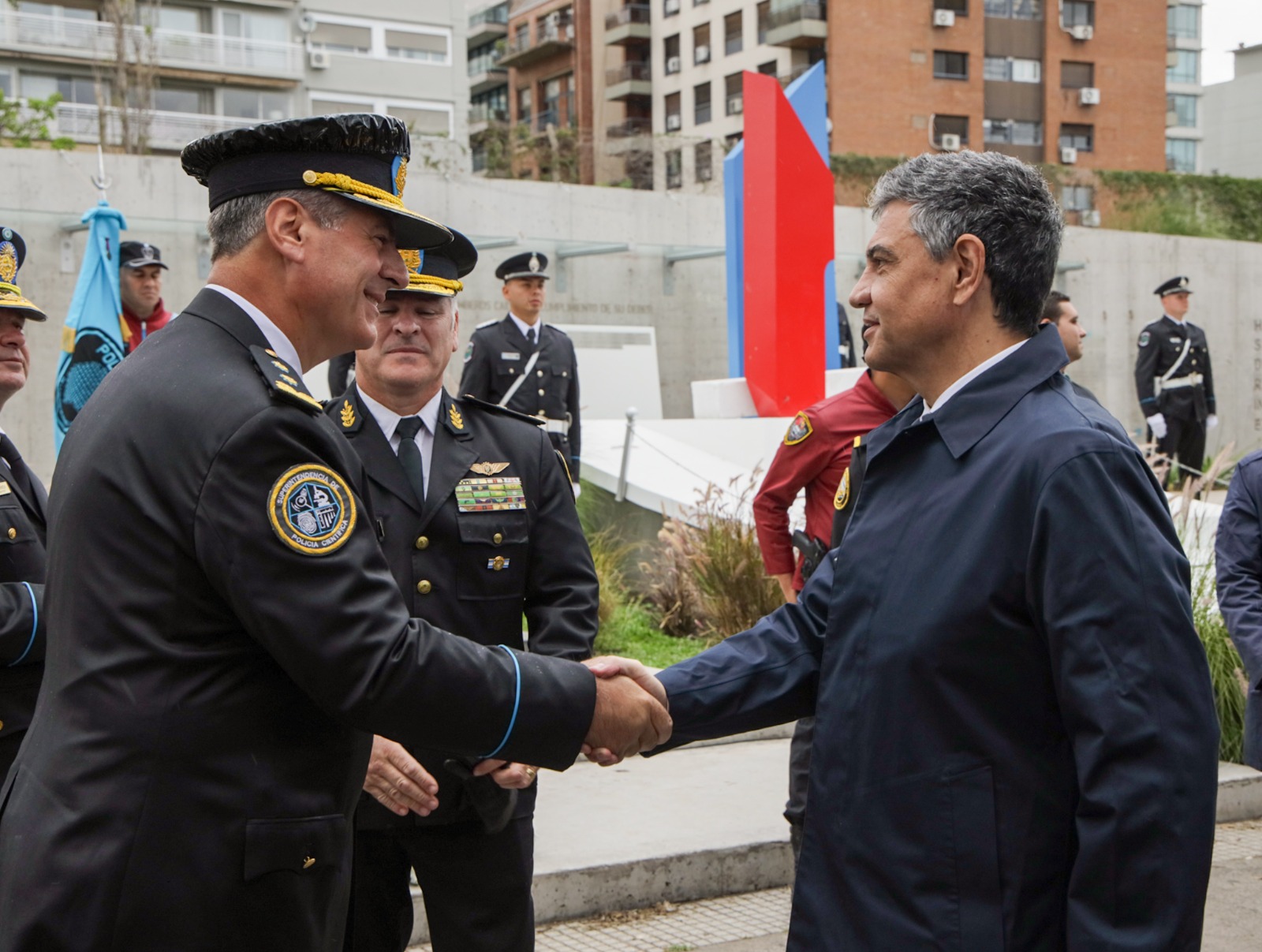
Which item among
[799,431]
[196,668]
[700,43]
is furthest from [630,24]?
[196,668]

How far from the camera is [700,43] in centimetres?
5916

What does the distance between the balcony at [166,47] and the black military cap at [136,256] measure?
3869cm

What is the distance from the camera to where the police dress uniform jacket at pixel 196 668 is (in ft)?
6.70

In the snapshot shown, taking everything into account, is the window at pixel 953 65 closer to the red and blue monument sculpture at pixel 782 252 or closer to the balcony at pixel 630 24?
the balcony at pixel 630 24

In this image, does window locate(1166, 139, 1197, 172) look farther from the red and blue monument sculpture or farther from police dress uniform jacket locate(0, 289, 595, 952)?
police dress uniform jacket locate(0, 289, 595, 952)

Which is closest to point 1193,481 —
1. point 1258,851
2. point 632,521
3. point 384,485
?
point 1258,851

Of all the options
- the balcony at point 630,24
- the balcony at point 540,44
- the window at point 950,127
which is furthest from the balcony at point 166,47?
the window at point 950,127

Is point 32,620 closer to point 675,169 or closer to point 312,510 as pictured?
point 312,510

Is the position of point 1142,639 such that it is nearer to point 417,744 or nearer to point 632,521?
point 417,744

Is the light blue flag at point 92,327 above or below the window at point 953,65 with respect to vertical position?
below

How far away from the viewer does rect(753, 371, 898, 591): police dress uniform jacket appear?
186 inches

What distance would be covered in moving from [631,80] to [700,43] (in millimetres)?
5404

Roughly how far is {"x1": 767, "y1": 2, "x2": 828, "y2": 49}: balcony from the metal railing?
1157 cm

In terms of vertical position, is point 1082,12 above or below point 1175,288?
above
